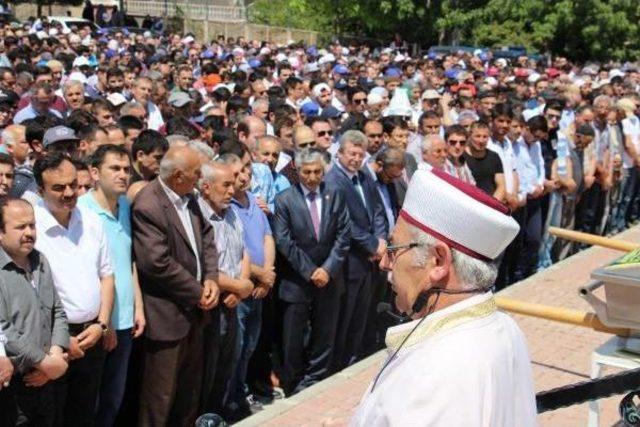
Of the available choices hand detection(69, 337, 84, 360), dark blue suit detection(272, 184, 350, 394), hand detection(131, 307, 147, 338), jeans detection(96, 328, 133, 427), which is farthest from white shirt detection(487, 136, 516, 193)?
hand detection(69, 337, 84, 360)

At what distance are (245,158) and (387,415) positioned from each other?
15.8ft

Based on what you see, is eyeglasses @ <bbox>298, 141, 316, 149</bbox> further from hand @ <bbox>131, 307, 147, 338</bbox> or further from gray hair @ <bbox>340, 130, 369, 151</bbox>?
hand @ <bbox>131, 307, 147, 338</bbox>

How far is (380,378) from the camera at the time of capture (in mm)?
2727

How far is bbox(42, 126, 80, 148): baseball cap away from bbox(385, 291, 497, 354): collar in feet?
16.2

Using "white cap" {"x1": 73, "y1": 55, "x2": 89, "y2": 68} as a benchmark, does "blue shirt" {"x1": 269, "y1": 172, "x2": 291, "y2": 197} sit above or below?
below

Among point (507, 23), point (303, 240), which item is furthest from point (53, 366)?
point (507, 23)

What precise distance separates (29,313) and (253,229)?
2.30 m

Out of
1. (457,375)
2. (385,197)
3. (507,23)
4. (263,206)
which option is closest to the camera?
(457,375)

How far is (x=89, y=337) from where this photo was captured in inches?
214

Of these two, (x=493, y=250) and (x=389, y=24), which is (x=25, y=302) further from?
(x=389, y=24)

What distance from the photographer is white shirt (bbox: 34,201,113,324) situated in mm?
5363

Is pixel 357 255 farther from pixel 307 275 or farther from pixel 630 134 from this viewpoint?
pixel 630 134

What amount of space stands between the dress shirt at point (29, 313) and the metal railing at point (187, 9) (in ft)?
131

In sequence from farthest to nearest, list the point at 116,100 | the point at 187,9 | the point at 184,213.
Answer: the point at 187,9
the point at 116,100
the point at 184,213
